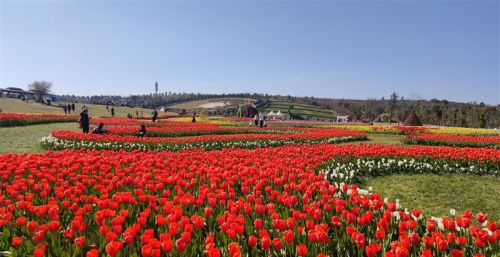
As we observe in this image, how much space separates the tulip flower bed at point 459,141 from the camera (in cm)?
2302

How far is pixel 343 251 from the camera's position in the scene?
15.2ft

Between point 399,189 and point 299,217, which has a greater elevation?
point 299,217

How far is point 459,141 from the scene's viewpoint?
78.7 feet

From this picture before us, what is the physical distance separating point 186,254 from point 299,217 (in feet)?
5.45

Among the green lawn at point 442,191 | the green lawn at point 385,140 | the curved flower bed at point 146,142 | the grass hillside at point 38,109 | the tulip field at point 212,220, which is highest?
the tulip field at point 212,220

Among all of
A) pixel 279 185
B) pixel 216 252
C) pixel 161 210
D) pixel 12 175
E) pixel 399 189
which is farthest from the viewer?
pixel 399 189

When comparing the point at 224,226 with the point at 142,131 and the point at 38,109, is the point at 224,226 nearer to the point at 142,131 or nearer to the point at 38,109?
the point at 142,131

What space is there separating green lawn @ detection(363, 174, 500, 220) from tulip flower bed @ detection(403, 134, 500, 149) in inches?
441

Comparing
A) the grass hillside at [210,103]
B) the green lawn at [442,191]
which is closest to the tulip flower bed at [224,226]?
the green lawn at [442,191]

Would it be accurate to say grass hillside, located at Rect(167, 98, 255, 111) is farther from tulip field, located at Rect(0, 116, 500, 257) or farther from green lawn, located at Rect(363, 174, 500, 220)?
tulip field, located at Rect(0, 116, 500, 257)

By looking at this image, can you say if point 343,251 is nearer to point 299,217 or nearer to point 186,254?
point 299,217

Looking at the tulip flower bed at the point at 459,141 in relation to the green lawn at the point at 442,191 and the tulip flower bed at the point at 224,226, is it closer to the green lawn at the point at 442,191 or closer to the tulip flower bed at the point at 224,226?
the green lawn at the point at 442,191

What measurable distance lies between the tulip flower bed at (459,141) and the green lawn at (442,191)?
11.2 metres

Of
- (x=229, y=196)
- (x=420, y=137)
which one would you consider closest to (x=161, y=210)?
(x=229, y=196)
